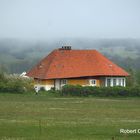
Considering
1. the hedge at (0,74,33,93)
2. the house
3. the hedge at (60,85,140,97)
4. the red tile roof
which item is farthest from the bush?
the red tile roof

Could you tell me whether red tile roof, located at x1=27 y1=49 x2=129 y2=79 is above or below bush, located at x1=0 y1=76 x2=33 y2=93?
above

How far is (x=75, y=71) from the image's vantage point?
274 feet

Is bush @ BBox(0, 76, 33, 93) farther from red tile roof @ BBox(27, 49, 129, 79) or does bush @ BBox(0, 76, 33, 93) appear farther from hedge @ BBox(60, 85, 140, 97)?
red tile roof @ BBox(27, 49, 129, 79)

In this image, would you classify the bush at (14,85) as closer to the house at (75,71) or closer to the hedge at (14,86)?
the hedge at (14,86)

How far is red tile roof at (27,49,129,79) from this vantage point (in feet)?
271

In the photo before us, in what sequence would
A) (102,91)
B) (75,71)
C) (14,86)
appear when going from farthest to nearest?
(75,71) < (14,86) < (102,91)

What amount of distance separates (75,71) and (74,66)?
106cm

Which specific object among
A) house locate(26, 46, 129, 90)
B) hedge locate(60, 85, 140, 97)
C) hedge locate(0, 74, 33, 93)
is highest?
house locate(26, 46, 129, 90)

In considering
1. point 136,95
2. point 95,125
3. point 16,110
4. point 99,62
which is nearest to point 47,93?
point 136,95

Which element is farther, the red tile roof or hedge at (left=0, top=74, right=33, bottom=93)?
the red tile roof

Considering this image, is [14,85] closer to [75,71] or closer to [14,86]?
[14,86]

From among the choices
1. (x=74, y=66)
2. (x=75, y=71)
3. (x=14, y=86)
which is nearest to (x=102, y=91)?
(x=14, y=86)

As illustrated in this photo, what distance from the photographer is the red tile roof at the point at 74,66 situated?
8275 centimetres

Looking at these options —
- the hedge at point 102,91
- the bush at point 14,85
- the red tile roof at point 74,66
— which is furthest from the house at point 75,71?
the hedge at point 102,91
